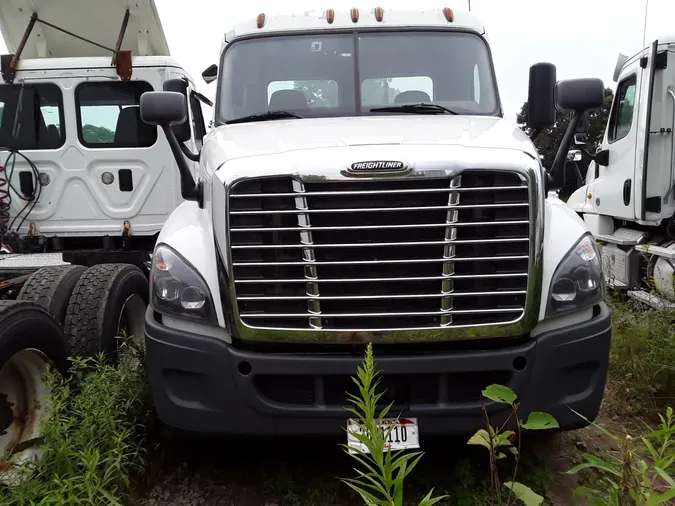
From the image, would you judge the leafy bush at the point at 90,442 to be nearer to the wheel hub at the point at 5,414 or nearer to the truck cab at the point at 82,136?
the wheel hub at the point at 5,414

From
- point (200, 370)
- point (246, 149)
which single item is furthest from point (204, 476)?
point (246, 149)

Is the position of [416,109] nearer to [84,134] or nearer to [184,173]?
[184,173]

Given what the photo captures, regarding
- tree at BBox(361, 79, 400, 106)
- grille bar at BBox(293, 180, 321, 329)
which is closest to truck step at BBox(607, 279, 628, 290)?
tree at BBox(361, 79, 400, 106)

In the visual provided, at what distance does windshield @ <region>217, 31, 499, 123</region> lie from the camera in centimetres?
427

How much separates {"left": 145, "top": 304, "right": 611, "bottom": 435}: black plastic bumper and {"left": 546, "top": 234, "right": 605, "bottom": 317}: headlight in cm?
11

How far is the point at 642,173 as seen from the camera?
6422mm

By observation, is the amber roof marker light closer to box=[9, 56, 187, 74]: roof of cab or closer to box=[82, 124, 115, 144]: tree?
box=[9, 56, 187, 74]: roof of cab

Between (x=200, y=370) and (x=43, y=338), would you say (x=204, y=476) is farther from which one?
(x=43, y=338)

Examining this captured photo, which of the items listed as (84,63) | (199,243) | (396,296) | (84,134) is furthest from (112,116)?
(396,296)

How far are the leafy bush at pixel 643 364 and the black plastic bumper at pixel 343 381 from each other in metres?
1.63

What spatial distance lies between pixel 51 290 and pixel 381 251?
2.53m

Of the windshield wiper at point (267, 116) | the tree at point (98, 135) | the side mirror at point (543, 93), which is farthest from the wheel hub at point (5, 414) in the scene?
the tree at point (98, 135)

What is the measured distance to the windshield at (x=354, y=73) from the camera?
4.27m

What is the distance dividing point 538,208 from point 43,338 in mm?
2731
